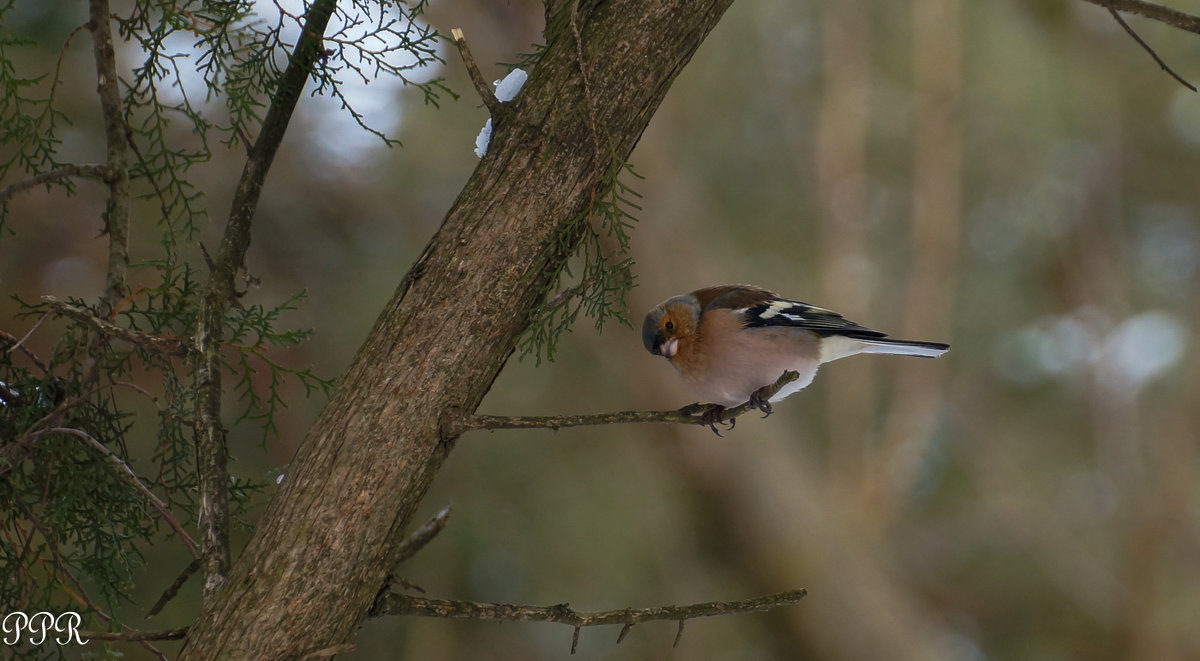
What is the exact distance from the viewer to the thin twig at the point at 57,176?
2.04m

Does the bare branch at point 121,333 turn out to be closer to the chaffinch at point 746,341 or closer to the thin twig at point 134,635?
the thin twig at point 134,635

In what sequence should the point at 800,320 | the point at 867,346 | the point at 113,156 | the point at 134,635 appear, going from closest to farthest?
the point at 134,635 → the point at 113,156 → the point at 867,346 → the point at 800,320

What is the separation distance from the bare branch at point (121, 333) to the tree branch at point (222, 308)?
1.8 inches

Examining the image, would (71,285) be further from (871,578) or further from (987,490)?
(987,490)

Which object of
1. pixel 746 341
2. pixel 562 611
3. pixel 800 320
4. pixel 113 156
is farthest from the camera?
pixel 800 320

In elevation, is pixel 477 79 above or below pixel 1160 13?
below

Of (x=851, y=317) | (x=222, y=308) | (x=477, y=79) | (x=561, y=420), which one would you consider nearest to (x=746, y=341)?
(x=561, y=420)

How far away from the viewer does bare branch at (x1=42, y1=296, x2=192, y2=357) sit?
189 cm

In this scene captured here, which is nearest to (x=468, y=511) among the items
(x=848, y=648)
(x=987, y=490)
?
(x=848, y=648)

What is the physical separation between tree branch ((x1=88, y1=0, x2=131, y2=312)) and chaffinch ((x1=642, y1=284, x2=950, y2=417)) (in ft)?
5.12

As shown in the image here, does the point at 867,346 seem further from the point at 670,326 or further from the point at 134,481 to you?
the point at 134,481

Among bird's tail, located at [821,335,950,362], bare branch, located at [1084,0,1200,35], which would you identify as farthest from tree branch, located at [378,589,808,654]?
bare branch, located at [1084,0,1200,35]

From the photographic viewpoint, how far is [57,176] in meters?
2.05

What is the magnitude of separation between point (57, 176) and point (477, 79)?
0.93 m
